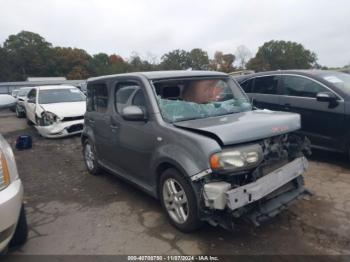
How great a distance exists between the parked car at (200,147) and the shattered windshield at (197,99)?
0.04ft

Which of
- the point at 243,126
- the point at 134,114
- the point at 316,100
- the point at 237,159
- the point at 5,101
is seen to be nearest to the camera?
the point at 237,159

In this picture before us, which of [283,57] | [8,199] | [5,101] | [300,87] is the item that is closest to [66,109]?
[5,101]

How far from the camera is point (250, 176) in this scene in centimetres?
311

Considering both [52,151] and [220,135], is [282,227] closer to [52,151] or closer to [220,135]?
[220,135]

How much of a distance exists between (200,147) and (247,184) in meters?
0.58

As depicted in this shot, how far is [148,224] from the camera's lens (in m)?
3.79

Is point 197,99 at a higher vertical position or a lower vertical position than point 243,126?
higher

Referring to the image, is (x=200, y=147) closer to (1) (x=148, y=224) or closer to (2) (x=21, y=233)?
(1) (x=148, y=224)

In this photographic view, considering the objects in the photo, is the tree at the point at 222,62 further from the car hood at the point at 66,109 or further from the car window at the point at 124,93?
the car window at the point at 124,93

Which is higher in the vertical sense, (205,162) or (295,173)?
(205,162)

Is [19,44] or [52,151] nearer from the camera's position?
[52,151]

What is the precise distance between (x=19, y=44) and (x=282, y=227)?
76029 mm

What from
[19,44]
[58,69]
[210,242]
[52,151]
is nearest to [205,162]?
[210,242]

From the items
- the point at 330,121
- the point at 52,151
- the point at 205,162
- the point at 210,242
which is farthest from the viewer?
the point at 52,151
